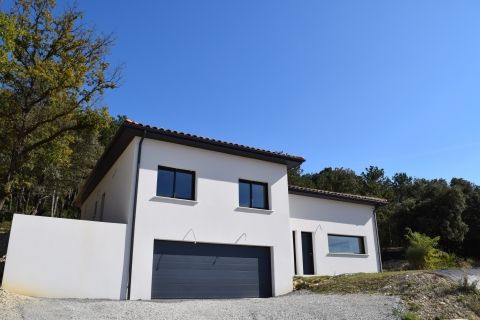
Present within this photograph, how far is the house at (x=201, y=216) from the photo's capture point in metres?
13.4

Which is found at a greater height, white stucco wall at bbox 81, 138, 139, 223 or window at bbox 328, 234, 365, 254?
white stucco wall at bbox 81, 138, 139, 223

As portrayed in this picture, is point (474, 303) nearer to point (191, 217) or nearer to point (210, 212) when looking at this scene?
point (210, 212)

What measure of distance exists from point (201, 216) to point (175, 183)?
154cm

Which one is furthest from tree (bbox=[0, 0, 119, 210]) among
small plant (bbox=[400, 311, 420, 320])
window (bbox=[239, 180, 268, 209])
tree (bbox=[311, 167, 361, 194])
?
tree (bbox=[311, 167, 361, 194])

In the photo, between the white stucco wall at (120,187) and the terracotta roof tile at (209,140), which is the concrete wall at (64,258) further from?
the terracotta roof tile at (209,140)

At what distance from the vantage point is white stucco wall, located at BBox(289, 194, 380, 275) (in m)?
18.9

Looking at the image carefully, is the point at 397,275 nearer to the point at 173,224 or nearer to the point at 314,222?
the point at 314,222

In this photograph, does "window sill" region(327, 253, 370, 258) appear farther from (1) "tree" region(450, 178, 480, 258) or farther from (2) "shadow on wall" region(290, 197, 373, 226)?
(1) "tree" region(450, 178, 480, 258)

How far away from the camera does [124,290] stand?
12.5 meters

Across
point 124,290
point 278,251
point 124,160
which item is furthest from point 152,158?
point 278,251

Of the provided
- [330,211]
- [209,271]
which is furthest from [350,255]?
[209,271]

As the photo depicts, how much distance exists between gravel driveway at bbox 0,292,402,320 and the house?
2.10 m

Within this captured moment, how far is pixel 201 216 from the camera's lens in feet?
47.9

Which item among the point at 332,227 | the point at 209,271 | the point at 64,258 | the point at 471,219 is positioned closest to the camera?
the point at 64,258
